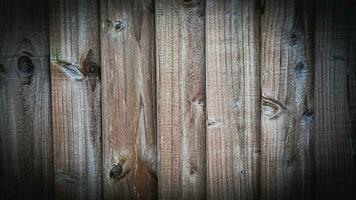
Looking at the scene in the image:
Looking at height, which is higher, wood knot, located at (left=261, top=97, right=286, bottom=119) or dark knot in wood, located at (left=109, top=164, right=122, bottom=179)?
wood knot, located at (left=261, top=97, right=286, bottom=119)

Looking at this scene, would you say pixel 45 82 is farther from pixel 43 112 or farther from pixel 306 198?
pixel 306 198

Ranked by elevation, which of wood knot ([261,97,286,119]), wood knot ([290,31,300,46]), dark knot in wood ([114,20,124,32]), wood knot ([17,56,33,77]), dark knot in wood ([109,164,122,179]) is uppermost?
dark knot in wood ([114,20,124,32])

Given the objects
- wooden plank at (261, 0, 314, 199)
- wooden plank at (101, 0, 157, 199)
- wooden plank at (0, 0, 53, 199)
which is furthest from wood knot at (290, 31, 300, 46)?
wooden plank at (0, 0, 53, 199)

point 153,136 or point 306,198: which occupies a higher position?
point 153,136

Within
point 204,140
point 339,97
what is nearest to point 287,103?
point 339,97

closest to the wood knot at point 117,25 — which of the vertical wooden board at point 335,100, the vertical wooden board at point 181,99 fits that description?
the vertical wooden board at point 181,99

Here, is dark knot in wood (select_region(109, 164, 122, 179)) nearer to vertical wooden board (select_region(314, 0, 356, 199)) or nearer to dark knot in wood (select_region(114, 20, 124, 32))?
dark knot in wood (select_region(114, 20, 124, 32))

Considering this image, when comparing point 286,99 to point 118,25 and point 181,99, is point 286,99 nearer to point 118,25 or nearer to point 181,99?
point 181,99

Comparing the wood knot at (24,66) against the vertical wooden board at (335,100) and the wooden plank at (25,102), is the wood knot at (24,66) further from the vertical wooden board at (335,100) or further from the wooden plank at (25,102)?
the vertical wooden board at (335,100)
